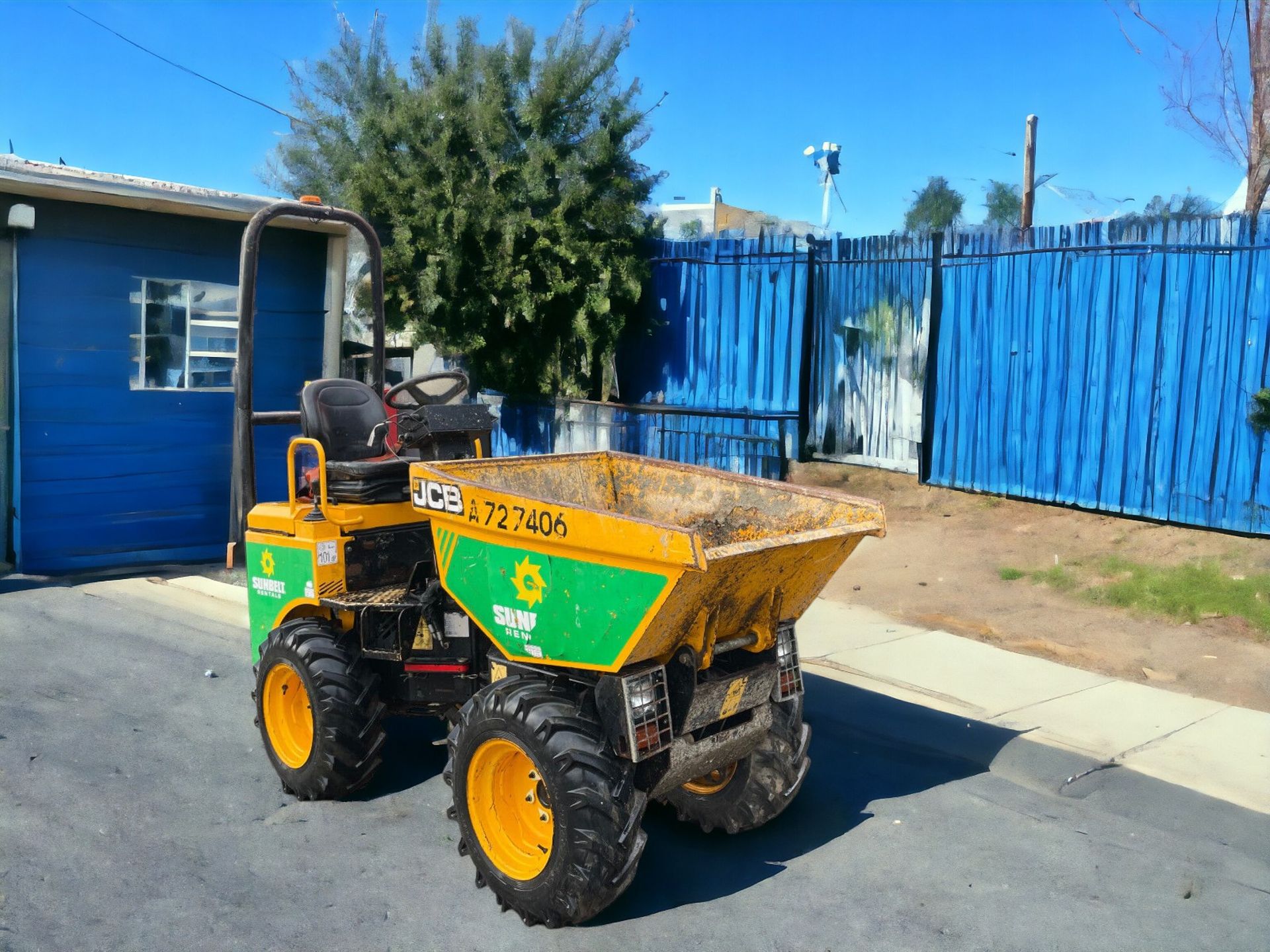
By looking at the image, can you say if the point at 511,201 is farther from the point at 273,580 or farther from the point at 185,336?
the point at 273,580

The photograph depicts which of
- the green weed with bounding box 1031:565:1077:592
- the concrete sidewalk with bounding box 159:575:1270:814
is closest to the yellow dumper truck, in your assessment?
the concrete sidewalk with bounding box 159:575:1270:814

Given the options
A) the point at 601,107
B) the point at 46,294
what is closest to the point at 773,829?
the point at 46,294

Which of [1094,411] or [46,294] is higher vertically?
[46,294]

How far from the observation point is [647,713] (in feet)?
13.3

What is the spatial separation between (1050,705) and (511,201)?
28.2 ft

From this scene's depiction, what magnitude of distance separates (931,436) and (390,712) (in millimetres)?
7153

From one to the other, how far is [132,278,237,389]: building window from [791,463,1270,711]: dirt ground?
20.2 feet

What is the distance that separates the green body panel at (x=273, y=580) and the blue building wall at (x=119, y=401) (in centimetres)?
568

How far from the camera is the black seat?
5500 millimetres

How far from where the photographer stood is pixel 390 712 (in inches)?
214

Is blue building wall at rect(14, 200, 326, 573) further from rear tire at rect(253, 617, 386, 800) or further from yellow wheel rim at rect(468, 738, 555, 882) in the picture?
yellow wheel rim at rect(468, 738, 555, 882)

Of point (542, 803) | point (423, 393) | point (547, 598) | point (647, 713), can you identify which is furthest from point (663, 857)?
point (423, 393)

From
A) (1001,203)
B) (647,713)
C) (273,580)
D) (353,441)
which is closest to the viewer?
(647,713)

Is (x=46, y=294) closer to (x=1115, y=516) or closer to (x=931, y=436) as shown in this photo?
(x=931, y=436)
